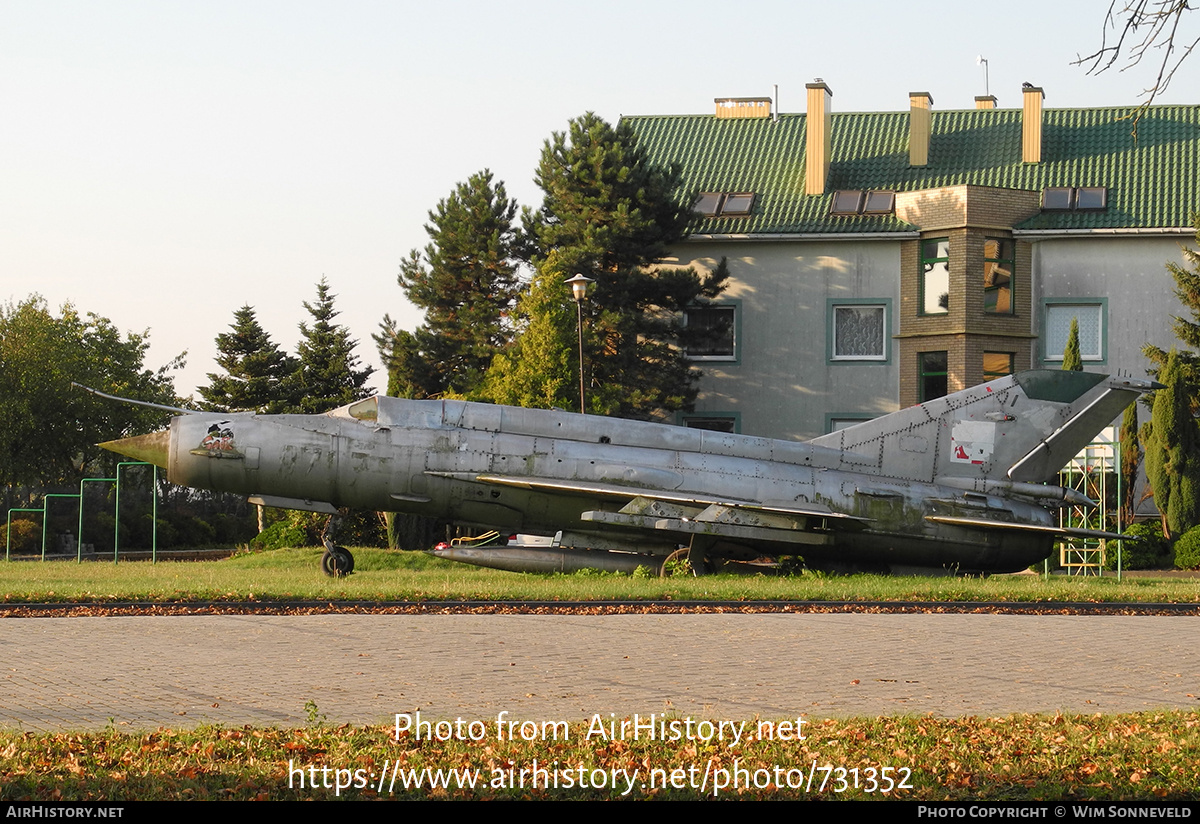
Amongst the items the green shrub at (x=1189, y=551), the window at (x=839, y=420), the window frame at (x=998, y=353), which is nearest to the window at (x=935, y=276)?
the window frame at (x=998, y=353)

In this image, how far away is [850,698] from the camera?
10.1m

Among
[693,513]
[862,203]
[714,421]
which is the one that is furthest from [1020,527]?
[862,203]

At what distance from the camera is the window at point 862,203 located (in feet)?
135

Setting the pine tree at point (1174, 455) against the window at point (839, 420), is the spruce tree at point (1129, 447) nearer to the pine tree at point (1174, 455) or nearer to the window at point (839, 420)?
the pine tree at point (1174, 455)

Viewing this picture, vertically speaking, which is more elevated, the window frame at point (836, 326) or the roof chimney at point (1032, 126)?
the roof chimney at point (1032, 126)

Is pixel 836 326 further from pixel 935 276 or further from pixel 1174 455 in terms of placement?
pixel 1174 455

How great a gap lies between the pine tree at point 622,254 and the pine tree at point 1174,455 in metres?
13.0

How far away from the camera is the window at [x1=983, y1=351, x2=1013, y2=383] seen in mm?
39250

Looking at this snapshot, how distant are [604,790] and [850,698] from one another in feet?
12.9

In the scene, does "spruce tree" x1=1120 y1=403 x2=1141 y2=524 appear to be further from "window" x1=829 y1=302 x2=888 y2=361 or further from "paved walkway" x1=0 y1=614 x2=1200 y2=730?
"paved walkway" x1=0 y1=614 x2=1200 y2=730

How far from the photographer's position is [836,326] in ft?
136

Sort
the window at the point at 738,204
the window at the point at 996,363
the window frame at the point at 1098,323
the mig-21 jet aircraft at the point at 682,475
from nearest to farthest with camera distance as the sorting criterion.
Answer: the mig-21 jet aircraft at the point at 682,475 < the window at the point at 996,363 < the window frame at the point at 1098,323 < the window at the point at 738,204

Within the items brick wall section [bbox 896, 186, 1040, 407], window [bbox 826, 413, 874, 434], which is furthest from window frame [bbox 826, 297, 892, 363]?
window [bbox 826, 413, 874, 434]
